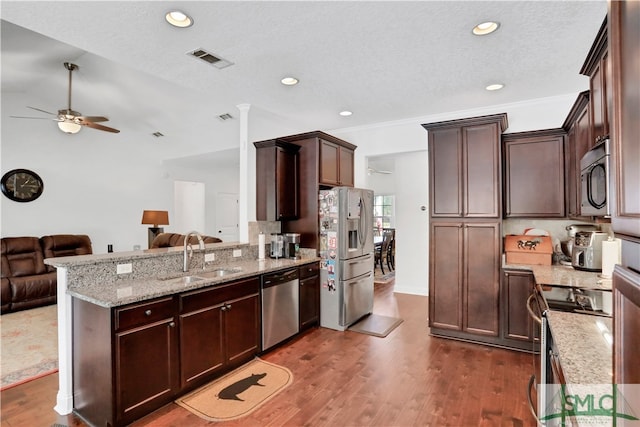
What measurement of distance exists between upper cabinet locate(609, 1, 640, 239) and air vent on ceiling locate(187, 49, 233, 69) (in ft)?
9.44

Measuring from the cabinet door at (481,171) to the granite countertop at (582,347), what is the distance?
1838mm

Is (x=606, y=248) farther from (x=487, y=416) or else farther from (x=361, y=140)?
(x=361, y=140)

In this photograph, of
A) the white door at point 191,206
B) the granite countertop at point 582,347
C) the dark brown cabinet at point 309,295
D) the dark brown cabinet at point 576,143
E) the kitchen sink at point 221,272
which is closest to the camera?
the granite countertop at point 582,347

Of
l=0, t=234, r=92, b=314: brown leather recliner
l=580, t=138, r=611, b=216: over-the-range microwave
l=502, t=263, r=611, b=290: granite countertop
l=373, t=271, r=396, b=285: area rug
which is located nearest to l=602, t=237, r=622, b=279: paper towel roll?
l=502, t=263, r=611, b=290: granite countertop

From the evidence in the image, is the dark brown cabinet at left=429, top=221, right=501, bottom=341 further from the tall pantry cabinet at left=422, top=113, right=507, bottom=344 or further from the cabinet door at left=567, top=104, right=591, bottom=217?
the cabinet door at left=567, top=104, right=591, bottom=217

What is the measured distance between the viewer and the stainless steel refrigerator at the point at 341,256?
13.7 ft

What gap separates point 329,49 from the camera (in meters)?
2.82

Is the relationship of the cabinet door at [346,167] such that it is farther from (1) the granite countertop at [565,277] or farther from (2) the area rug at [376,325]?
(1) the granite countertop at [565,277]

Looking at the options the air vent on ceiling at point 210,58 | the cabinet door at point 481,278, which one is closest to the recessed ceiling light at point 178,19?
the air vent on ceiling at point 210,58

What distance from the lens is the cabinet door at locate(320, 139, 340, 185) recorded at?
14.4 feet

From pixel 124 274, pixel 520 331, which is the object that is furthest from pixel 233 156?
pixel 520 331

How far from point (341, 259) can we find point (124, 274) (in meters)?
2.37

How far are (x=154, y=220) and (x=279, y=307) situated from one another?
4516 millimetres

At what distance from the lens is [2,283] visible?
478cm
